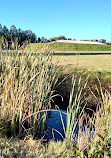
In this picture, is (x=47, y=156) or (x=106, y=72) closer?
(x=47, y=156)

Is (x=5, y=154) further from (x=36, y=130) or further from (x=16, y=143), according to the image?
(x=36, y=130)

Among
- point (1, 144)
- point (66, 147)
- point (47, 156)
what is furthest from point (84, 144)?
point (1, 144)

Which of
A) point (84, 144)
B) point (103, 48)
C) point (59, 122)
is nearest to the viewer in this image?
point (84, 144)

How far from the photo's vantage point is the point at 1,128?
173 cm

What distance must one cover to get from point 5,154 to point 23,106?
51 cm

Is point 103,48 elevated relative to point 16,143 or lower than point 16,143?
elevated

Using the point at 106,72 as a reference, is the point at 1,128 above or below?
below

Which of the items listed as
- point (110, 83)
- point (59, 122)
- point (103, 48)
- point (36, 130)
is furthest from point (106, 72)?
point (103, 48)

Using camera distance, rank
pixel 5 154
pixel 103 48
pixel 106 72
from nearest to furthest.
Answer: pixel 5 154
pixel 106 72
pixel 103 48

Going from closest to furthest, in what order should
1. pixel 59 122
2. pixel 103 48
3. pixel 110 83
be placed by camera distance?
pixel 59 122 → pixel 110 83 → pixel 103 48

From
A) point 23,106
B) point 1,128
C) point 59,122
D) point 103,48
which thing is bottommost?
point 59,122

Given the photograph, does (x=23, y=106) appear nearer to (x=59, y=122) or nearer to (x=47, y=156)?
(x=47, y=156)

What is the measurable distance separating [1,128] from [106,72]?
374 cm

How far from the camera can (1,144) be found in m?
1.65
